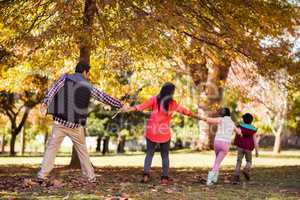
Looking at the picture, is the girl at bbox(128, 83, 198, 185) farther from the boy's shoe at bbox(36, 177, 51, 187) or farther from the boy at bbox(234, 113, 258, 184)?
the boy's shoe at bbox(36, 177, 51, 187)

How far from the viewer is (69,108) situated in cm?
902

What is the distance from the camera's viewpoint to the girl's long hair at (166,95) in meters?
10.2

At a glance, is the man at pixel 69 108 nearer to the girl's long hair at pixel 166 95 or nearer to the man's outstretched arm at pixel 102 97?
the man's outstretched arm at pixel 102 97

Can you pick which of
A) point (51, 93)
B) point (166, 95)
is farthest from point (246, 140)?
point (51, 93)

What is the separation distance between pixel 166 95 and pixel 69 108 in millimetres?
2142

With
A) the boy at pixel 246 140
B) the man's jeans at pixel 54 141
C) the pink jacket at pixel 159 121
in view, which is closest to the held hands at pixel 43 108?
the man's jeans at pixel 54 141

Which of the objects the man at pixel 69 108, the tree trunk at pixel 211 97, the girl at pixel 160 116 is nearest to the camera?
the man at pixel 69 108

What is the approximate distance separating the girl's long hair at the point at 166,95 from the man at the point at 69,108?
3.66 feet

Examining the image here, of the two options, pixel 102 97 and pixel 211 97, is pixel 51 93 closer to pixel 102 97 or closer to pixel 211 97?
pixel 102 97

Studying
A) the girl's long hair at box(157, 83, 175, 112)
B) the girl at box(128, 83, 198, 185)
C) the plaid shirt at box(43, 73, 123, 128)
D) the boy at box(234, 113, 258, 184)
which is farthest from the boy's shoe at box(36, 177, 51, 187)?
the boy at box(234, 113, 258, 184)

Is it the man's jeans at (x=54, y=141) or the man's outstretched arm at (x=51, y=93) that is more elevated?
the man's outstretched arm at (x=51, y=93)

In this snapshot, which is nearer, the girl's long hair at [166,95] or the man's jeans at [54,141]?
the man's jeans at [54,141]

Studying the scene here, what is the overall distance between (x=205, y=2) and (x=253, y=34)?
162cm

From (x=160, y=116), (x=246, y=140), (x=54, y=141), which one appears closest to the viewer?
(x=54, y=141)
